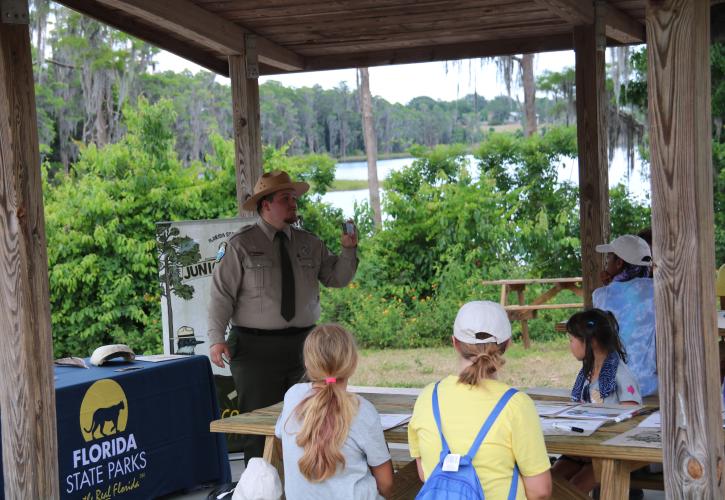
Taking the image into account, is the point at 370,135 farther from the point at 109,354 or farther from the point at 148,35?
the point at 109,354

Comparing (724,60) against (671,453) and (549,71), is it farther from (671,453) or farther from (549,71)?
(671,453)

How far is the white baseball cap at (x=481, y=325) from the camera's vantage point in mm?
2893

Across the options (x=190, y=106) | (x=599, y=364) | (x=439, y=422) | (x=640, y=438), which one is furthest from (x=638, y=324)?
(x=190, y=106)

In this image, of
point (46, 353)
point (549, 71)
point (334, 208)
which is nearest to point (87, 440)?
point (46, 353)

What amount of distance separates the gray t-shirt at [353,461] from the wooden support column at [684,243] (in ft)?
2.88

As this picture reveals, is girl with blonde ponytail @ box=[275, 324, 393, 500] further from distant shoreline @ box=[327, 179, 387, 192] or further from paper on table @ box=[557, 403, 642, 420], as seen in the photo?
distant shoreline @ box=[327, 179, 387, 192]

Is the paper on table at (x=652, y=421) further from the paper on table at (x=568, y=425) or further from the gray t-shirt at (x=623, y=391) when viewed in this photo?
the gray t-shirt at (x=623, y=391)

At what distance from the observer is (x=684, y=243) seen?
2934 mm

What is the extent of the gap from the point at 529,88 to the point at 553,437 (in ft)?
42.5

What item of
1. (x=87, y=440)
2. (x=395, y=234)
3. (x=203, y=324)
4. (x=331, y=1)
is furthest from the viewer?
(x=395, y=234)

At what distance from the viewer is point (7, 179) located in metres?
3.65

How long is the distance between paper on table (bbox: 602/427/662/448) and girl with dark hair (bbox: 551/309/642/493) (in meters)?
0.56

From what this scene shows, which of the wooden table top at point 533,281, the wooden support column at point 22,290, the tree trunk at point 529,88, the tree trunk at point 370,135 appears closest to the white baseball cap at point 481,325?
the wooden support column at point 22,290

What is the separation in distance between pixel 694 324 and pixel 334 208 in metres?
9.95
